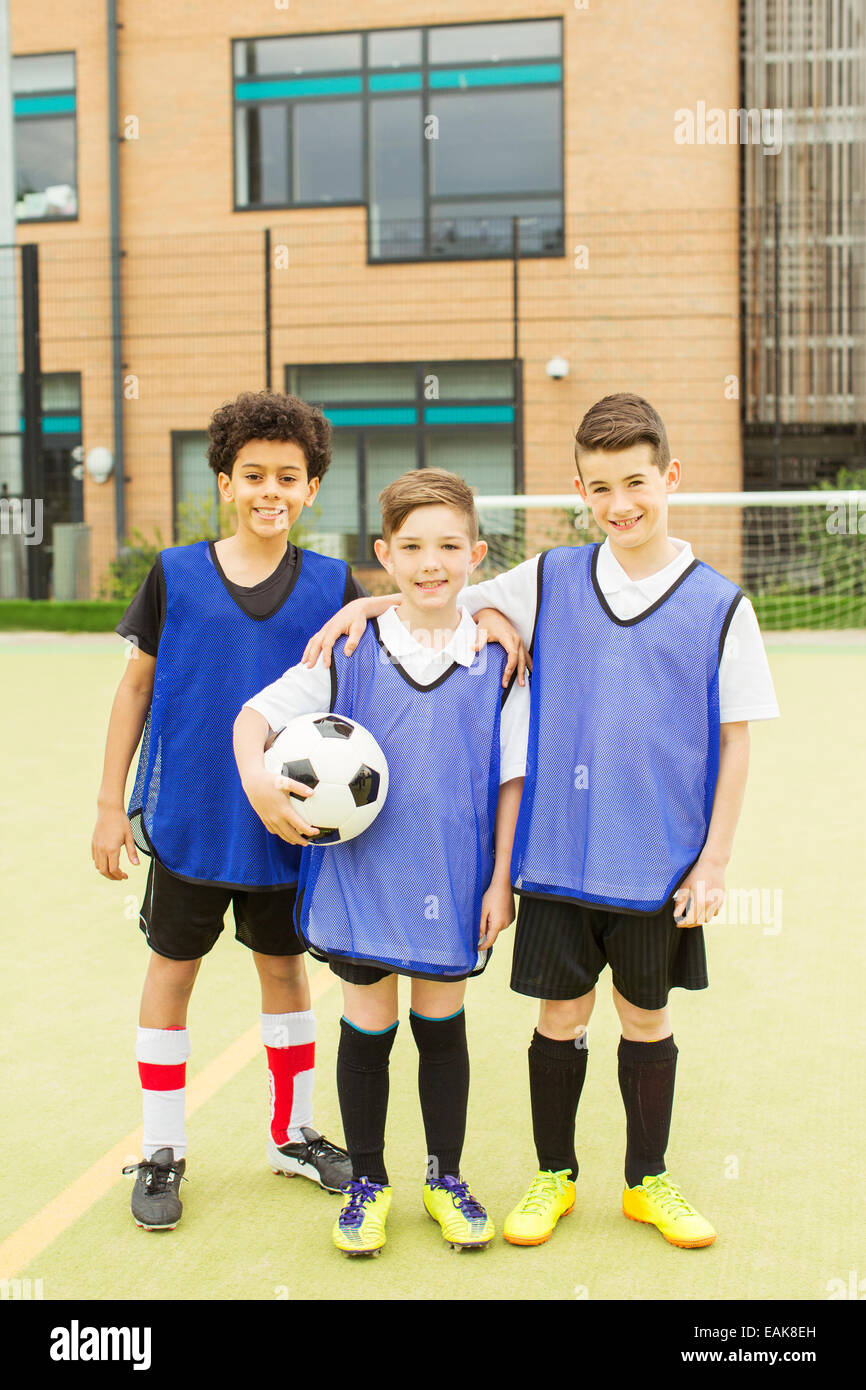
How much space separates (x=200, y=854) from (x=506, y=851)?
60 centimetres

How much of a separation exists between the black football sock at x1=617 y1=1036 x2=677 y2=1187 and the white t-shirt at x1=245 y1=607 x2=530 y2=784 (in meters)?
0.58

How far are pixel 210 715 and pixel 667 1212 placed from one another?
1251mm

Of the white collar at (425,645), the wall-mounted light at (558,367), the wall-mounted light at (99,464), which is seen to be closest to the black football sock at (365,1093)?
the white collar at (425,645)

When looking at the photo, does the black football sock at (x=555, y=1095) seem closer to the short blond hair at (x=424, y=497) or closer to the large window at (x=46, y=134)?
the short blond hair at (x=424, y=497)

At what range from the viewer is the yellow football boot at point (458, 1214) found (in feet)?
7.69

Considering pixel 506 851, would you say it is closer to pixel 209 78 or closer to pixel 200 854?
pixel 200 854

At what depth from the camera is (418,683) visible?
240cm

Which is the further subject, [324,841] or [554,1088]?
[554,1088]

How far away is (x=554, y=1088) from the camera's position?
247cm

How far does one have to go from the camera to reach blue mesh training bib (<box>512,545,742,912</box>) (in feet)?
7.68

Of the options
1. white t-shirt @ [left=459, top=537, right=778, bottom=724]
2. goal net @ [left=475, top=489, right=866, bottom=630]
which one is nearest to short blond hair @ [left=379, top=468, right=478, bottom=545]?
white t-shirt @ [left=459, top=537, right=778, bottom=724]

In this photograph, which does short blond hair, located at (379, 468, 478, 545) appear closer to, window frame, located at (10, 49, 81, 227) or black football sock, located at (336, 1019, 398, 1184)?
black football sock, located at (336, 1019, 398, 1184)

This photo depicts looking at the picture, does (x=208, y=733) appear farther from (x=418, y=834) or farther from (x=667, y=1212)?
(x=667, y=1212)
